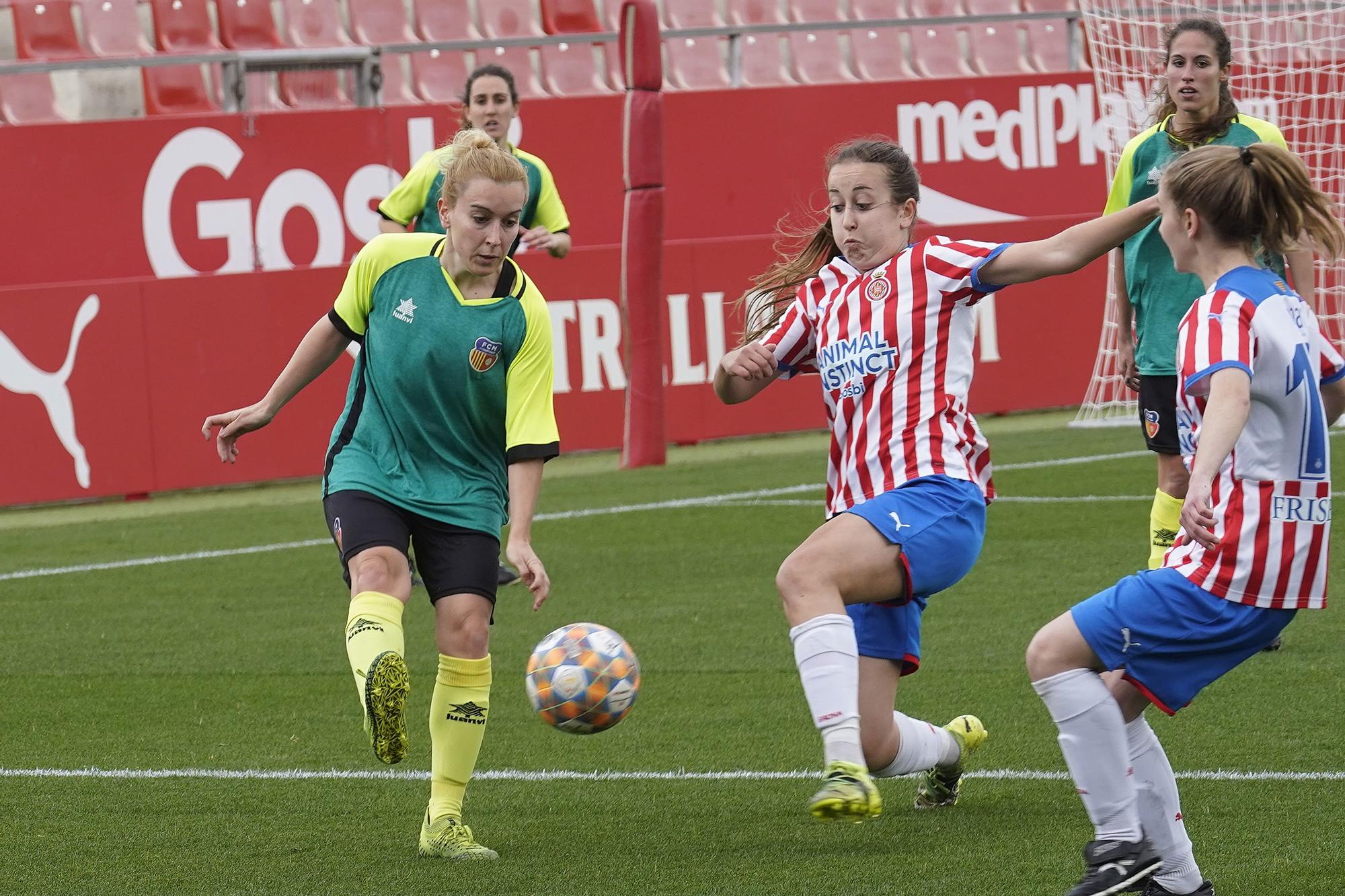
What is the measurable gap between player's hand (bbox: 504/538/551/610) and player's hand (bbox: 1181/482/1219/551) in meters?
1.41

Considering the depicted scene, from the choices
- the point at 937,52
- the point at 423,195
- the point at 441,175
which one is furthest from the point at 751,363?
the point at 937,52

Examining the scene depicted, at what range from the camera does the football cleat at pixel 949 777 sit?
16.3 feet

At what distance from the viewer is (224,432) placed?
493 cm

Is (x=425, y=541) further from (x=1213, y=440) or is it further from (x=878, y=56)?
(x=878, y=56)

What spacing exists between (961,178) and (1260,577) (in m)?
12.4

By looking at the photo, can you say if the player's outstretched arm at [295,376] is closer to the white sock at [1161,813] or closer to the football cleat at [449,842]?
the football cleat at [449,842]

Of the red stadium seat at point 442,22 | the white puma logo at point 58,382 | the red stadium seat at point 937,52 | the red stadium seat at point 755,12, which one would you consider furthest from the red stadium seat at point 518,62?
the white puma logo at point 58,382

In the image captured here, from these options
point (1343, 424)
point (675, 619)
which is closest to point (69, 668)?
point (675, 619)

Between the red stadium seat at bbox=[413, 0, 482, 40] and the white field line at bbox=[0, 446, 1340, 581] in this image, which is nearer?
the white field line at bbox=[0, 446, 1340, 581]

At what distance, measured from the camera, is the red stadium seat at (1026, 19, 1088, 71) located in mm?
17984

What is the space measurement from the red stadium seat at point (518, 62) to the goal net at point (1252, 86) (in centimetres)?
436

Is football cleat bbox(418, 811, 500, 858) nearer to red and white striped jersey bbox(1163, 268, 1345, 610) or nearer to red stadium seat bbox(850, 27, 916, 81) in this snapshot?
red and white striped jersey bbox(1163, 268, 1345, 610)

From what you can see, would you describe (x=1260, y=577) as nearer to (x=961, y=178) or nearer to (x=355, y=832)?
(x=355, y=832)

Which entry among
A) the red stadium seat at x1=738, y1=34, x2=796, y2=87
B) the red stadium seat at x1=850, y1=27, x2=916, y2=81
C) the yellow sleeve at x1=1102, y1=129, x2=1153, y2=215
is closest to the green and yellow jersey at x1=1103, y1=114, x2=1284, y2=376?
the yellow sleeve at x1=1102, y1=129, x2=1153, y2=215
